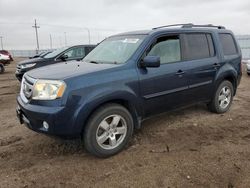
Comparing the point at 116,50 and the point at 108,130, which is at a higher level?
the point at 116,50

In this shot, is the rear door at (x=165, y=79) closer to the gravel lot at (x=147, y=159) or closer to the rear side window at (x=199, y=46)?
the rear side window at (x=199, y=46)

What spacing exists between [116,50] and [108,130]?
1492 millimetres

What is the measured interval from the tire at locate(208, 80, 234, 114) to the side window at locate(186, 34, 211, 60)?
86cm

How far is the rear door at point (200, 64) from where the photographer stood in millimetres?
4809

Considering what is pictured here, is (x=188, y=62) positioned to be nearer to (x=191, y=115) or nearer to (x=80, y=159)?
(x=191, y=115)

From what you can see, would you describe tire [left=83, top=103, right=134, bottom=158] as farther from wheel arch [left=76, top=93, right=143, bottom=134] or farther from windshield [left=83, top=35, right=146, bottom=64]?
windshield [left=83, top=35, right=146, bottom=64]

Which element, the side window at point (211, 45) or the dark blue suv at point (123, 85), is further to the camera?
the side window at point (211, 45)

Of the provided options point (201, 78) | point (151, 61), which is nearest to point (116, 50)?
point (151, 61)

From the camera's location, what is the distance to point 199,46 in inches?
201

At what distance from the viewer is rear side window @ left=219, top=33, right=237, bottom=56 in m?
5.61

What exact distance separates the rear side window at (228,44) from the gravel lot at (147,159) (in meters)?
1.57

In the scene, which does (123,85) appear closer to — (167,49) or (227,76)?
(167,49)

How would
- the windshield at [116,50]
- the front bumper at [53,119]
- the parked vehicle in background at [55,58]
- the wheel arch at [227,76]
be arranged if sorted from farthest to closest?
the parked vehicle in background at [55,58]
the wheel arch at [227,76]
the windshield at [116,50]
the front bumper at [53,119]

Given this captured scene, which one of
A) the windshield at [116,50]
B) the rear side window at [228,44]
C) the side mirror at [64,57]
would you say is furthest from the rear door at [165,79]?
the side mirror at [64,57]
